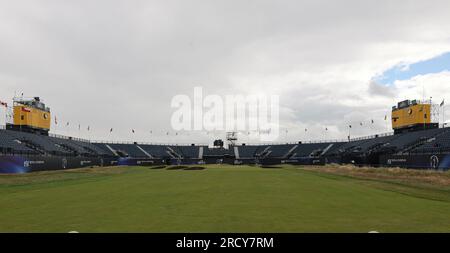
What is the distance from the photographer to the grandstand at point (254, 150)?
5844cm

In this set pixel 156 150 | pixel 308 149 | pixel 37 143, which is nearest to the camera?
pixel 37 143

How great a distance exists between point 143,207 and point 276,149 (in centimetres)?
13075

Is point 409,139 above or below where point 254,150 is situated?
above

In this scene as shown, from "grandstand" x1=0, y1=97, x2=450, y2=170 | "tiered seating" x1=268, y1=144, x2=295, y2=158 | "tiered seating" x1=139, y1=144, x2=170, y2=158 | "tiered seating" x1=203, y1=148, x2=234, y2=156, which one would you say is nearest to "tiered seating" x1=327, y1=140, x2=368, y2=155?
"grandstand" x1=0, y1=97, x2=450, y2=170

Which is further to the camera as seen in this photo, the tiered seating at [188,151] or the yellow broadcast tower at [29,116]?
the tiered seating at [188,151]

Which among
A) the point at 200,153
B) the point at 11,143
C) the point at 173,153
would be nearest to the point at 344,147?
the point at 200,153

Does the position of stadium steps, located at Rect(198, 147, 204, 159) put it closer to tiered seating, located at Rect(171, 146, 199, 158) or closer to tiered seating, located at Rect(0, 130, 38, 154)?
tiered seating, located at Rect(171, 146, 199, 158)

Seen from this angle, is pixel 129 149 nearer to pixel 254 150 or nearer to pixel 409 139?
pixel 254 150

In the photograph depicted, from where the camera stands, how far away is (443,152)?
5150 cm

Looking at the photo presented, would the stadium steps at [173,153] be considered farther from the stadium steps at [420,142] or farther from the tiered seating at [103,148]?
the stadium steps at [420,142]

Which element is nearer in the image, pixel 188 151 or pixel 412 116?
pixel 412 116

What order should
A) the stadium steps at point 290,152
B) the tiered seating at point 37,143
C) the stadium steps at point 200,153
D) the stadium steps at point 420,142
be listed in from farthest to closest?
the stadium steps at point 200,153
the stadium steps at point 290,152
the tiered seating at point 37,143
the stadium steps at point 420,142

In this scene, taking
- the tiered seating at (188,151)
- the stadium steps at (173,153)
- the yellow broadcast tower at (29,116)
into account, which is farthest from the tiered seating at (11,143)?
the tiered seating at (188,151)

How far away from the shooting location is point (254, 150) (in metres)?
149
